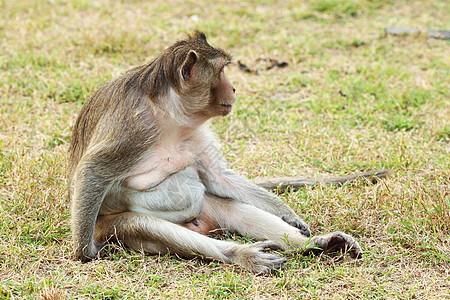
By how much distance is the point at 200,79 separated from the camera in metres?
3.77

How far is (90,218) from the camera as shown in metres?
3.72

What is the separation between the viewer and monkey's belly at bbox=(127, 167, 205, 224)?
391cm

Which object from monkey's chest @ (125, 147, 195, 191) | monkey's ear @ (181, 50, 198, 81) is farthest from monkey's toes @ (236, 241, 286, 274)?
monkey's ear @ (181, 50, 198, 81)

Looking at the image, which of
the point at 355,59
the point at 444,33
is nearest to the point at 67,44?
the point at 355,59

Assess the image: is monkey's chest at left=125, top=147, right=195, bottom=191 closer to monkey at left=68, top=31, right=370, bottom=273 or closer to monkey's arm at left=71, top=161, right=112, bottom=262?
monkey at left=68, top=31, right=370, bottom=273

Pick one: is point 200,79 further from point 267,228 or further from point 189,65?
point 267,228

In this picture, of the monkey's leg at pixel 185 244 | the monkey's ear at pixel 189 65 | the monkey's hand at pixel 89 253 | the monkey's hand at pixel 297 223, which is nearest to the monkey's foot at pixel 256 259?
the monkey's leg at pixel 185 244

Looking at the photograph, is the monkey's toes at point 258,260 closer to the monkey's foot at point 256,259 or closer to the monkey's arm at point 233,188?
the monkey's foot at point 256,259

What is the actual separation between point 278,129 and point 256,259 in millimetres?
2459

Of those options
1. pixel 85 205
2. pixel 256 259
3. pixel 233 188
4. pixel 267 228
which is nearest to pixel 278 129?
pixel 233 188

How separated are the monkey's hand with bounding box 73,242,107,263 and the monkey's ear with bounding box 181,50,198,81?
1300mm

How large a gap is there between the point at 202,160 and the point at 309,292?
132 centimetres

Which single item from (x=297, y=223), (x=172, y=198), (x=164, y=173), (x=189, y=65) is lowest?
(x=297, y=223)

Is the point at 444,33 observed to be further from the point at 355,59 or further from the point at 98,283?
the point at 98,283
